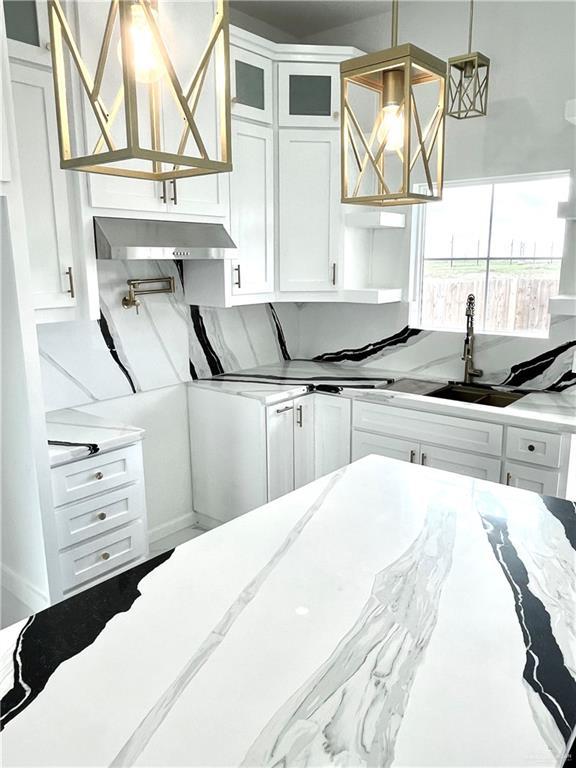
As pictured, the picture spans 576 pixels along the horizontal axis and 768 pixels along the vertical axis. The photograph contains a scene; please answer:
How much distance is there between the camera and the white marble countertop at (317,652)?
891mm

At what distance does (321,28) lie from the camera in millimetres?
3840

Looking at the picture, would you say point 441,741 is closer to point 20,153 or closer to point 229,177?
point 20,153

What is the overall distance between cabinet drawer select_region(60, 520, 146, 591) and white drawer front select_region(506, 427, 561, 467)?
1.79 meters

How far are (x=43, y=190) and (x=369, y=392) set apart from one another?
6.16 ft

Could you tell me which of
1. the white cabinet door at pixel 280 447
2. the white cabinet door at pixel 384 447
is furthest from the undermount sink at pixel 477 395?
the white cabinet door at pixel 280 447

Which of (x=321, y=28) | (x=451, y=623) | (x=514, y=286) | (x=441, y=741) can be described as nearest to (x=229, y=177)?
(x=321, y=28)

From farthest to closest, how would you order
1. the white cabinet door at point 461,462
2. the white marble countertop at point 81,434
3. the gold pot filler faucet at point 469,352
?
1. the gold pot filler faucet at point 469,352
2. the white cabinet door at point 461,462
3. the white marble countertop at point 81,434

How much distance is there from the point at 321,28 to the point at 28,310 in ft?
9.41

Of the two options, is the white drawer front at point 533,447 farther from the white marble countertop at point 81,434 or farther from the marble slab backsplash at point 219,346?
the white marble countertop at point 81,434

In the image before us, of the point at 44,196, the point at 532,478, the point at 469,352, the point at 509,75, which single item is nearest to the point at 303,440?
the point at 469,352

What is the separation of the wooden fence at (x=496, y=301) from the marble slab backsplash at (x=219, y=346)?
0.10 metres

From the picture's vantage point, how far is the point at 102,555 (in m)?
2.69

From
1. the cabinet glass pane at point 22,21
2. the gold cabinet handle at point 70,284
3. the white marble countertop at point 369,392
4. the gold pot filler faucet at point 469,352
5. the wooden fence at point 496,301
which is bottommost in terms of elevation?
the white marble countertop at point 369,392

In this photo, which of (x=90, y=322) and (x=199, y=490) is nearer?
(x=90, y=322)
